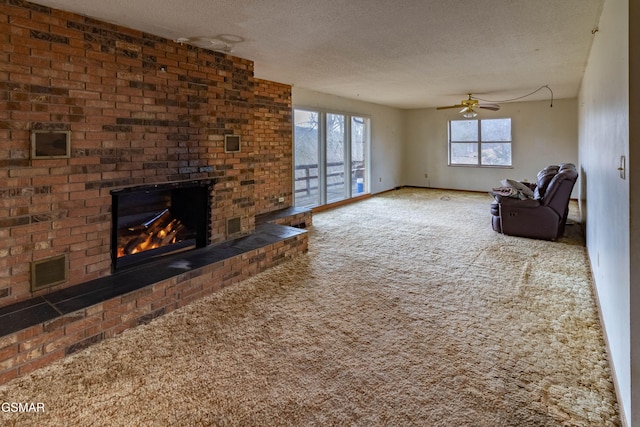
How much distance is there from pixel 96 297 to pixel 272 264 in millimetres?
1756

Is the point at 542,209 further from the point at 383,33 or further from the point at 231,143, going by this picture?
the point at 231,143

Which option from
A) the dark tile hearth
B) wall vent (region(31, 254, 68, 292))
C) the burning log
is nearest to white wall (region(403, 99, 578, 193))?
the dark tile hearth

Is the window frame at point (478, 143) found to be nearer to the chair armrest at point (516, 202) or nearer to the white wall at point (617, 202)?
the chair armrest at point (516, 202)

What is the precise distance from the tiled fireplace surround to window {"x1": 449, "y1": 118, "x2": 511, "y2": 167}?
24.6 feet

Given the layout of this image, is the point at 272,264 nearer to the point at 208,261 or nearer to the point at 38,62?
the point at 208,261

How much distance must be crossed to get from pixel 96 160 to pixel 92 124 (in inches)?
11.0

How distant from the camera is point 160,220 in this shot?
12.2 feet

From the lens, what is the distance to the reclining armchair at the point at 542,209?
479 centimetres

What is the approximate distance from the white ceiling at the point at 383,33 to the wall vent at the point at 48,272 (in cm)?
183

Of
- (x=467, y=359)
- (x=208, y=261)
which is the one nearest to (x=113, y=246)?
(x=208, y=261)

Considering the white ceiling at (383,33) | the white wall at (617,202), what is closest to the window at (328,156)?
the white ceiling at (383,33)

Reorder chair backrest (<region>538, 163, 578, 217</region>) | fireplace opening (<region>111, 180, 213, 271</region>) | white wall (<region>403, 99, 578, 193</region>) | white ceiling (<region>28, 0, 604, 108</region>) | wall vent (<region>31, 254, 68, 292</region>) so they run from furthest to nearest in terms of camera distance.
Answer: white wall (<region>403, 99, 578, 193</region>)
chair backrest (<region>538, 163, 578, 217</region>)
fireplace opening (<region>111, 180, 213, 271</region>)
white ceiling (<region>28, 0, 604, 108</region>)
wall vent (<region>31, 254, 68, 292</region>)

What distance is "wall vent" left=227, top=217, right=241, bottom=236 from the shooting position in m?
4.02

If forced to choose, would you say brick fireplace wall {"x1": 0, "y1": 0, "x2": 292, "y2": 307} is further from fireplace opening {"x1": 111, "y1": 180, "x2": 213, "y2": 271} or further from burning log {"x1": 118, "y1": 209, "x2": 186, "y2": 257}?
burning log {"x1": 118, "y1": 209, "x2": 186, "y2": 257}
